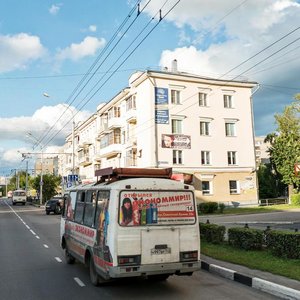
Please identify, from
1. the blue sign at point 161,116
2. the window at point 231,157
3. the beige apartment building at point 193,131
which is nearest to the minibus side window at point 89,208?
the beige apartment building at point 193,131

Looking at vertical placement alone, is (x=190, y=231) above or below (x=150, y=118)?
below

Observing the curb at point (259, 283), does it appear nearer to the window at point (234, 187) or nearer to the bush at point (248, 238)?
the bush at point (248, 238)

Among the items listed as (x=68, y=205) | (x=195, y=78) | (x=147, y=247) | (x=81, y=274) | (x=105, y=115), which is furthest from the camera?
(x=105, y=115)

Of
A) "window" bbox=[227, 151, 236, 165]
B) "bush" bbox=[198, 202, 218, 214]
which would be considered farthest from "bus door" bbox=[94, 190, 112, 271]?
"window" bbox=[227, 151, 236, 165]

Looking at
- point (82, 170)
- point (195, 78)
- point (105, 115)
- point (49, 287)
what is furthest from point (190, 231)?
point (82, 170)

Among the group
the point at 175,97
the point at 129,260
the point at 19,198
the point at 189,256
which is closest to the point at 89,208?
the point at 129,260

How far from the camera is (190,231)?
857 centimetres

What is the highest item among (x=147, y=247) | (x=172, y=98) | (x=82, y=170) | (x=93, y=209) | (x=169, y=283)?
(x=172, y=98)

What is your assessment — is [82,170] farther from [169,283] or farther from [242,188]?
[169,283]

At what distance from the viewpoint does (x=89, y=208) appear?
31.7 feet

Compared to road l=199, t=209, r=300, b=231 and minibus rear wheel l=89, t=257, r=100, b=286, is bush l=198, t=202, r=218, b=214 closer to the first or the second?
road l=199, t=209, r=300, b=231

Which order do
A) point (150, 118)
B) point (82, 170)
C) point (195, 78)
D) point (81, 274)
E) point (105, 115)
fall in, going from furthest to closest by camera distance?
point (82, 170)
point (105, 115)
point (195, 78)
point (150, 118)
point (81, 274)

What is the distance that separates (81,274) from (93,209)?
2033 mm

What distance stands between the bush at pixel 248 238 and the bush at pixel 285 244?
1.98 ft
